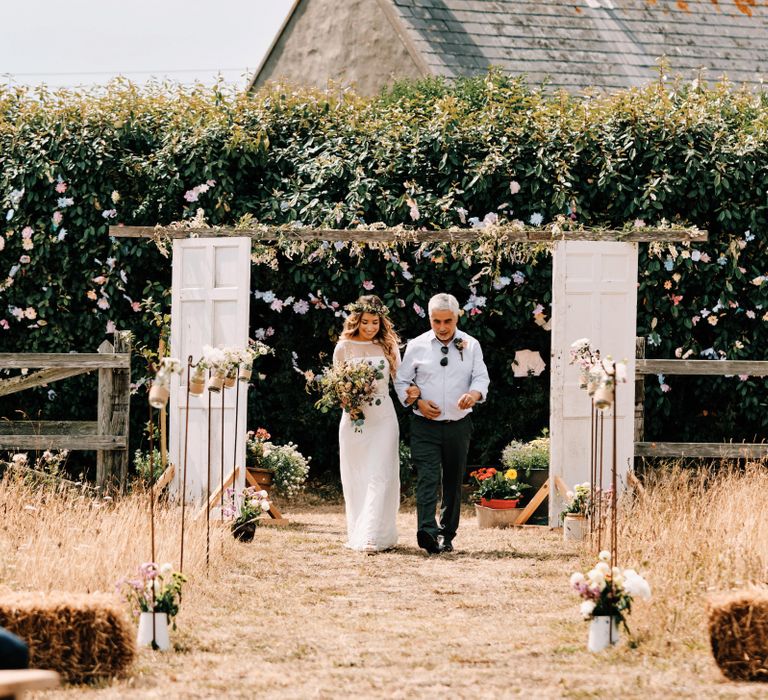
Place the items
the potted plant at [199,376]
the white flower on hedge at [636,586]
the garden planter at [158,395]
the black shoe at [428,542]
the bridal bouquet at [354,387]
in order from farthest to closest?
the bridal bouquet at [354,387], the black shoe at [428,542], the potted plant at [199,376], the garden planter at [158,395], the white flower on hedge at [636,586]

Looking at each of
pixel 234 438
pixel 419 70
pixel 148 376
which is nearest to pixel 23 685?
pixel 234 438

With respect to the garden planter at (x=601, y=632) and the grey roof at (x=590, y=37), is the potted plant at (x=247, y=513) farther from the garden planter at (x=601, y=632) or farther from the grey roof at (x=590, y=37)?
the grey roof at (x=590, y=37)

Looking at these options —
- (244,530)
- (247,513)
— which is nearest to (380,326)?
(247,513)

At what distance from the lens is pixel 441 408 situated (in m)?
9.02

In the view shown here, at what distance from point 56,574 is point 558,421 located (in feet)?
15.8

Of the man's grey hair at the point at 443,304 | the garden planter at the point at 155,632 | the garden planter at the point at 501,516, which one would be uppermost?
the man's grey hair at the point at 443,304

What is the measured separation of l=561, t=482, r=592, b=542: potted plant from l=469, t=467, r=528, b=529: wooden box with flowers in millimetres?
907

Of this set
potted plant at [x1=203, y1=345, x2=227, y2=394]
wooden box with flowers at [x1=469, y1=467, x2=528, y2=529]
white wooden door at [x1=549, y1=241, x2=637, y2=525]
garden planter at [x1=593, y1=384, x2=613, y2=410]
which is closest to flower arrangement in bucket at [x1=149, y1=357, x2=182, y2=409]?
potted plant at [x1=203, y1=345, x2=227, y2=394]

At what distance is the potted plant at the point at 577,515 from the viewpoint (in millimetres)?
9555

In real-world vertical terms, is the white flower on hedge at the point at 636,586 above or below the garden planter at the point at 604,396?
below

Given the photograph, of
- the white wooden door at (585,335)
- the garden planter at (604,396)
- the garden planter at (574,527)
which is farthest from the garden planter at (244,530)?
the garden planter at (604,396)

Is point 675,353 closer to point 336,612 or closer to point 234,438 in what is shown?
→ point 234,438

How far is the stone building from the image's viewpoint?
58.8 ft

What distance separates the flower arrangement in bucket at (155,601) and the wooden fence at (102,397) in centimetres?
430
